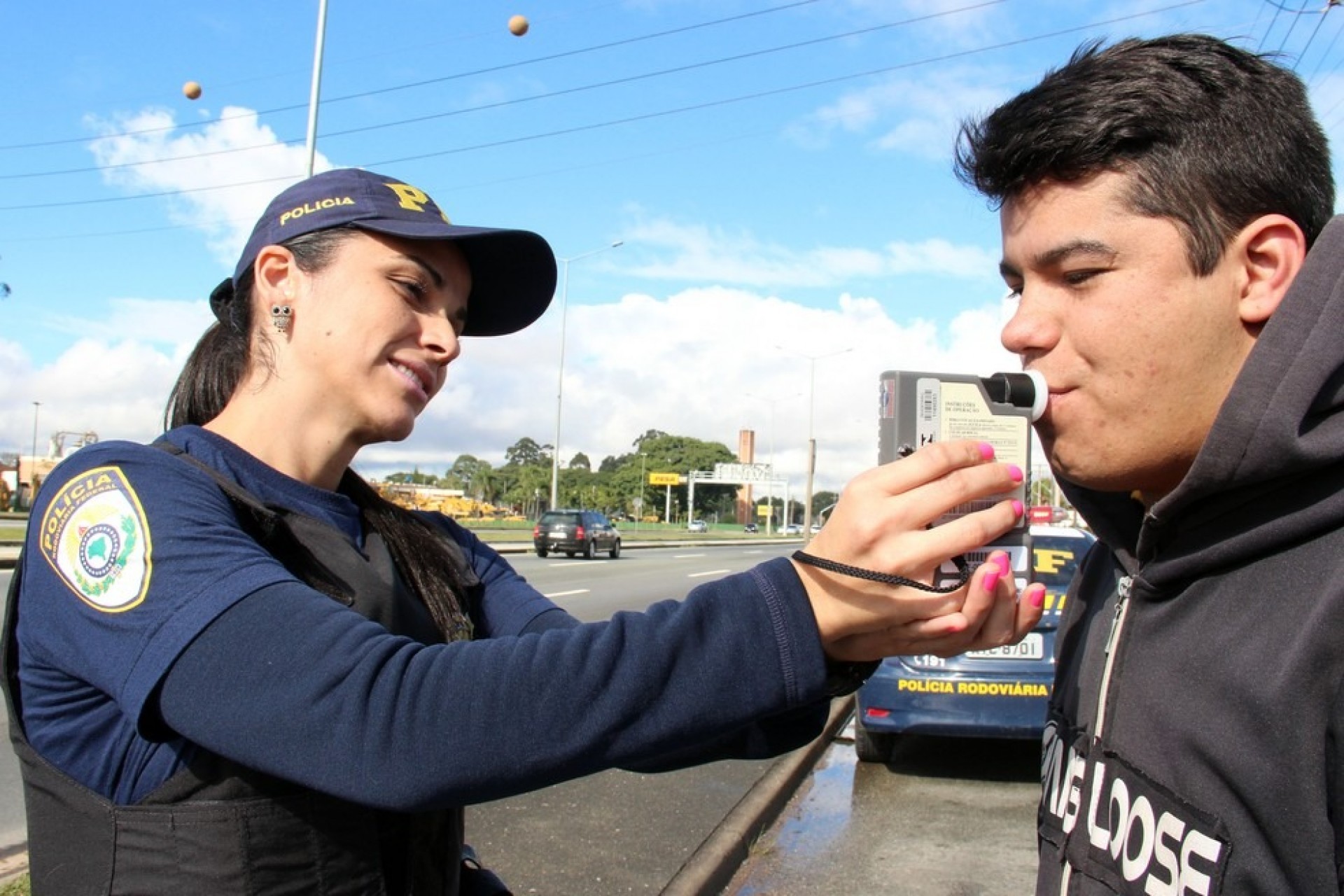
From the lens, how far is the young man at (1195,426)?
122cm

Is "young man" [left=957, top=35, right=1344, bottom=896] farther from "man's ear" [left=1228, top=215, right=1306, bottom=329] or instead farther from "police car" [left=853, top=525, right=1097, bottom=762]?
"police car" [left=853, top=525, right=1097, bottom=762]

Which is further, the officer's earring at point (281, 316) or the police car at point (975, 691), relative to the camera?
the police car at point (975, 691)

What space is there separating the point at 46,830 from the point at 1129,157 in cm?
178

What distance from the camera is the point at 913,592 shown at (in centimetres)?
115

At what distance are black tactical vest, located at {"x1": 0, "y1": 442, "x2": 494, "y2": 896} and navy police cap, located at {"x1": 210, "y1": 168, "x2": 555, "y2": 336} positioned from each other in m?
0.42

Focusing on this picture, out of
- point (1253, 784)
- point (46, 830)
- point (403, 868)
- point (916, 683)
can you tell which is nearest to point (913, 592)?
point (1253, 784)

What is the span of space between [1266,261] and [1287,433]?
297 mm

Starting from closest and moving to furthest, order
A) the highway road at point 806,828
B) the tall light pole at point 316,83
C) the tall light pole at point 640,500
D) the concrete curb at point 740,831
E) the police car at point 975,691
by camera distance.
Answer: the concrete curb at point 740,831 → the highway road at point 806,828 → the police car at point 975,691 → the tall light pole at point 316,83 → the tall light pole at point 640,500

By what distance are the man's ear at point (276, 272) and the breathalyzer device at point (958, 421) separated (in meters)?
1.00

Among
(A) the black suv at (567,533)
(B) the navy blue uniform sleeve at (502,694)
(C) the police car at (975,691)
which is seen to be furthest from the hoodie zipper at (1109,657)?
(A) the black suv at (567,533)

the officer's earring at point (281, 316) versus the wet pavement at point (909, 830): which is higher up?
the officer's earring at point (281, 316)

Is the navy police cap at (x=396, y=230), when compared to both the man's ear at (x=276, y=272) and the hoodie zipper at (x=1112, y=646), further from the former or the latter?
the hoodie zipper at (x=1112, y=646)

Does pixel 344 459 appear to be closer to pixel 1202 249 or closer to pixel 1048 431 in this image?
pixel 1048 431

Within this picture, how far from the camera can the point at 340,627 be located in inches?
47.4
